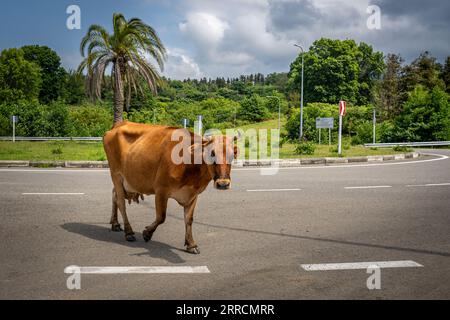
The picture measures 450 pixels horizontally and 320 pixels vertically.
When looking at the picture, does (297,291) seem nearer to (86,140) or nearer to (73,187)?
(73,187)

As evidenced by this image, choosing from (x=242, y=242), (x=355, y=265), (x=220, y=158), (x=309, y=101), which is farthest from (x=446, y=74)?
(x=220, y=158)

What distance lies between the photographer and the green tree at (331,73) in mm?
72250

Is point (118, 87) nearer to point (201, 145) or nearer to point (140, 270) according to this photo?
point (201, 145)

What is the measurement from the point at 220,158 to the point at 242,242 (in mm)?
1711

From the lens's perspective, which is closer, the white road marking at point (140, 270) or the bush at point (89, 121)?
the white road marking at point (140, 270)

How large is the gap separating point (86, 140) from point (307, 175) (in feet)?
89.4

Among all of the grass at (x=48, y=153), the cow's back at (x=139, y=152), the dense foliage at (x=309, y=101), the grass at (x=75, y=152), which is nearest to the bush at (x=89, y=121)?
the dense foliage at (x=309, y=101)

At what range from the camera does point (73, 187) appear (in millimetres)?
10984

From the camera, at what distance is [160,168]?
5418mm

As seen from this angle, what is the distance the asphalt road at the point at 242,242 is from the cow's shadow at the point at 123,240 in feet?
0.05

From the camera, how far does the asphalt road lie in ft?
13.6

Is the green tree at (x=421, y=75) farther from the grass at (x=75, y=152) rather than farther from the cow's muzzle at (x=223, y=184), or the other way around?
the cow's muzzle at (x=223, y=184)

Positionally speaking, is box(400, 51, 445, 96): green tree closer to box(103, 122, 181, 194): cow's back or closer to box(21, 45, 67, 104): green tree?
box(103, 122, 181, 194): cow's back

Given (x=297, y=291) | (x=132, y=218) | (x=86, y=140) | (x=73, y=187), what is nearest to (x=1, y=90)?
(x=86, y=140)
